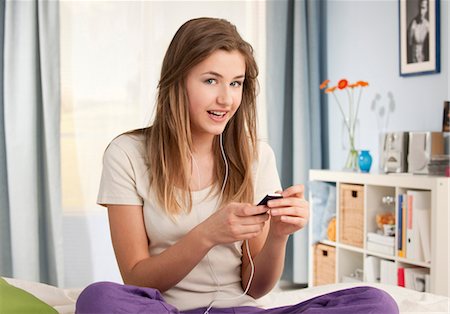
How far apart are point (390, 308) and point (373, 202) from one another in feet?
6.61

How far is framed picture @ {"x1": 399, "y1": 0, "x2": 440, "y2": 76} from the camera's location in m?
3.28

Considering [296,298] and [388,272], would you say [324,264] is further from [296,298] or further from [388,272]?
[296,298]

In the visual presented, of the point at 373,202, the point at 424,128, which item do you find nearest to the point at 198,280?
the point at 373,202

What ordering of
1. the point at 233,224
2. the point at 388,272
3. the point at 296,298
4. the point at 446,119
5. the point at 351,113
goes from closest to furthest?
1. the point at 233,224
2. the point at 296,298
3. the point at 446,119
4. the point at 388,272
5. the point at 351,113

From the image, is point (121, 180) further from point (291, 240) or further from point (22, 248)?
point (291, 240)

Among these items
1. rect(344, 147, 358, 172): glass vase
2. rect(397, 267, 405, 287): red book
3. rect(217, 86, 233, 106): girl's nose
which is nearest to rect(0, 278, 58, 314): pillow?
rect(217, 86, 233, 106): girl's nose

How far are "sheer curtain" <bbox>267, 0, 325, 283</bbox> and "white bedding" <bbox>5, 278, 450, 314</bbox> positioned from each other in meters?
2.09

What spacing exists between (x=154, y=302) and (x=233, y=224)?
0.26m

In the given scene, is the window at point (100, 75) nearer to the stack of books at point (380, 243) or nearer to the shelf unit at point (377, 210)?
the shelf unit at point (377, 210)

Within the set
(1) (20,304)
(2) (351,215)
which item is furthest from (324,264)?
Answer: (1) (20,304)

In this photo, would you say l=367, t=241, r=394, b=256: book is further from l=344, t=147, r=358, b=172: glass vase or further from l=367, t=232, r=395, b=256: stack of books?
l=344, t=147, r=358, b=172: glass vase

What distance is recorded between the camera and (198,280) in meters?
1.65

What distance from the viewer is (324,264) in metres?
3.72

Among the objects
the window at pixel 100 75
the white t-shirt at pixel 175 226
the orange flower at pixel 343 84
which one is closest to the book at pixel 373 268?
the orange flower at pixel 343 84
